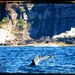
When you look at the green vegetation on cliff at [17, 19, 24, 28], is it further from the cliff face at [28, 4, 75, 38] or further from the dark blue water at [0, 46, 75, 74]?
the dark blue water at [0, 46, 75, 74]

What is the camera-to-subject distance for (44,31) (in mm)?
2385

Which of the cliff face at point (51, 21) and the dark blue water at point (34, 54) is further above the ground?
the cliff face at point (51, 21)

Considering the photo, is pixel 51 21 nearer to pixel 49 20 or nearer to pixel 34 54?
pixel 49 20

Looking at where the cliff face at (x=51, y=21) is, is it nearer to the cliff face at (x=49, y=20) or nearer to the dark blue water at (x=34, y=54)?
the cliff face at (x=49, y=20)

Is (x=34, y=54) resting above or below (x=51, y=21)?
below

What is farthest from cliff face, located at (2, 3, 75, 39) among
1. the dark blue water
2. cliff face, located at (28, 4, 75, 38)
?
the dark blue water

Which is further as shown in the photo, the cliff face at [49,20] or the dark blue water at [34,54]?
the cliff face at [49,20]

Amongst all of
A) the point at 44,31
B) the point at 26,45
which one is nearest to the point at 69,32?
the point at 44,31

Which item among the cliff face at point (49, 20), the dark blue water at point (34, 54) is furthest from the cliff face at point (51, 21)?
the dark blue water at point (34, 54)

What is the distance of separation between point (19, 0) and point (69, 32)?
1.32 m

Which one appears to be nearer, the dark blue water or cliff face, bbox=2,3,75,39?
the dark blue water

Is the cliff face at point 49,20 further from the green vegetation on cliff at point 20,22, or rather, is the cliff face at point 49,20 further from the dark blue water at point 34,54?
the dark blue water at point 34,54

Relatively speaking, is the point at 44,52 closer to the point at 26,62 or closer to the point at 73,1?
the point at 26,62

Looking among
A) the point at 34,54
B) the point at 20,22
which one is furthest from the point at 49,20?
the point at 34,54
